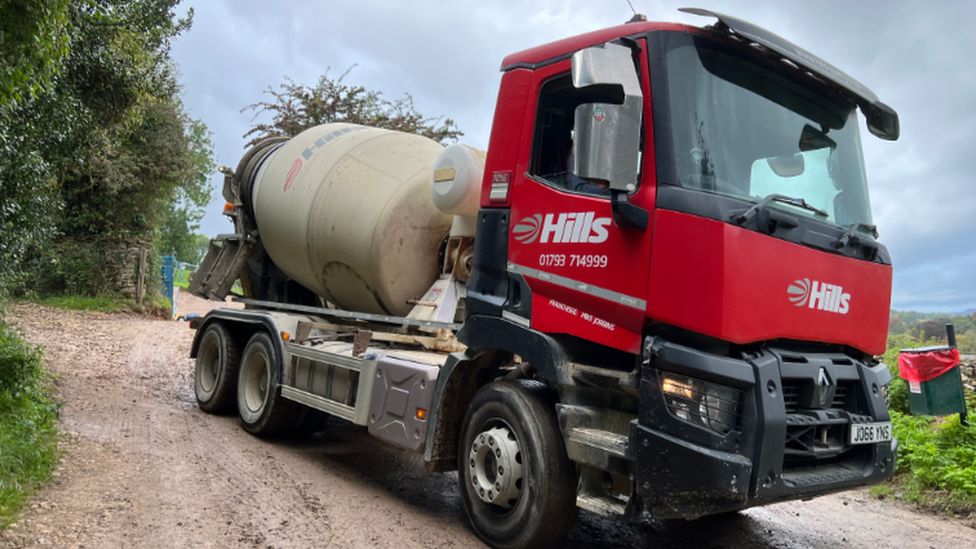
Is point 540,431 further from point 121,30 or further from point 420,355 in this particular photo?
Answer: point 121,30

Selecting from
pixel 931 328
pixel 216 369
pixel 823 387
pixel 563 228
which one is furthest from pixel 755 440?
pixel 931 328

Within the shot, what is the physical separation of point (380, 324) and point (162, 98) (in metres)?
12.1

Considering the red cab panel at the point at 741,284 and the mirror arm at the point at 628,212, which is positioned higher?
the mirror arm at the point at 628,212

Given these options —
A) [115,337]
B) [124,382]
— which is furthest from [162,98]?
[124,382]

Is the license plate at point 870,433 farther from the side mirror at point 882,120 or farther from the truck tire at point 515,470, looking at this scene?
the side mirror at point 882,120

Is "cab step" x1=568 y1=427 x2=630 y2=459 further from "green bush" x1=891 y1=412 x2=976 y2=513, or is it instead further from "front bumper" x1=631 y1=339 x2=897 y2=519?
"green bush" x1=891 y1=412 x2=976 y2=513

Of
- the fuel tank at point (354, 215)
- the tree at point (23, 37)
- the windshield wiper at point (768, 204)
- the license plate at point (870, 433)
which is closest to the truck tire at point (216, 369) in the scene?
the fuel tank at point (354, 215)

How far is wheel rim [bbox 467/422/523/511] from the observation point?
14.0ft

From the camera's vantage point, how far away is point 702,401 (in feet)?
11.6

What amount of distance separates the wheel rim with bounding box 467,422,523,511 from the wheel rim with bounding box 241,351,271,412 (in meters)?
3.55

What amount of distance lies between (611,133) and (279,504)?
3.42 meters

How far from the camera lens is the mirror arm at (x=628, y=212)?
12.2 ft

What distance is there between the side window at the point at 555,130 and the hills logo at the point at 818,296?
1432 mm

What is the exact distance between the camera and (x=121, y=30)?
10391mm
